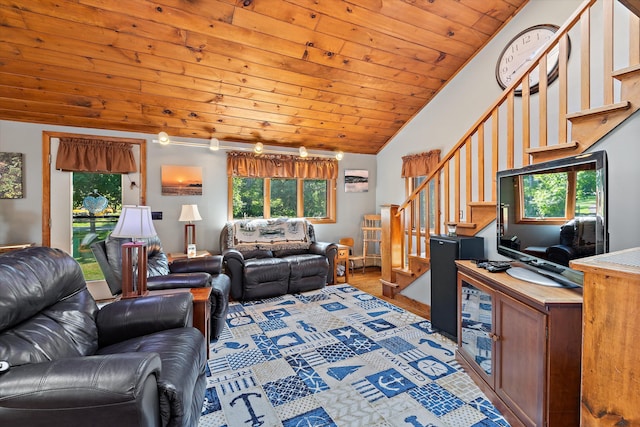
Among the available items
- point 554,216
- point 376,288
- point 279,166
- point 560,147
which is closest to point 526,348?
point 554,216

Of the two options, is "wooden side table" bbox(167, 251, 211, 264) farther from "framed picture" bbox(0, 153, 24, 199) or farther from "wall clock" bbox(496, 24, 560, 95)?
"wall clock" bbox(496, 24, 560, 95)

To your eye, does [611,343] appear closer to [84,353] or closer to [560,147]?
[560,147]

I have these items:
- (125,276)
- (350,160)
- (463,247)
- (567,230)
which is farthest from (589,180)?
(350,160)

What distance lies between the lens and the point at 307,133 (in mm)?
4672

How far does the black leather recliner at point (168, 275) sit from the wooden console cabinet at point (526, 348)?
199 centimetres

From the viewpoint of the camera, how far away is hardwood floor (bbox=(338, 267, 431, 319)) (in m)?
3.20

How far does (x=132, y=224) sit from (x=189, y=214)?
1.99 m

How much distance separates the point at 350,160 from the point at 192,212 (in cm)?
288

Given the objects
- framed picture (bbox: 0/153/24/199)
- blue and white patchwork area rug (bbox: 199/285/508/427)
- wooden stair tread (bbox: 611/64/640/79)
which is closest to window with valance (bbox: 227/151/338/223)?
Answer: blue and white patchwork area rug (bbox: 199/285/508/427)

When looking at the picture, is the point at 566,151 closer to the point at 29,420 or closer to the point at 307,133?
the point at 29,420

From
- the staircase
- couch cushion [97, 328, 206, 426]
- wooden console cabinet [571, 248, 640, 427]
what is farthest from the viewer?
the staircase

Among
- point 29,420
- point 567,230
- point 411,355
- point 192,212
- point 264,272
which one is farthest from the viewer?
point 192,212

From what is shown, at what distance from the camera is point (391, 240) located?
360cm

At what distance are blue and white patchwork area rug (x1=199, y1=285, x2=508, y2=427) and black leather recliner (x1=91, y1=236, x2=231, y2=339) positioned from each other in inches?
12.0
